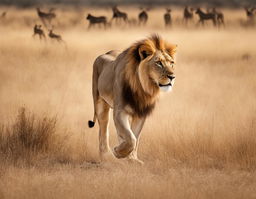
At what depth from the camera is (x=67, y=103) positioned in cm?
1055

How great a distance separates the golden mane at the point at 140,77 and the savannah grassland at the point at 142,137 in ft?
2.01

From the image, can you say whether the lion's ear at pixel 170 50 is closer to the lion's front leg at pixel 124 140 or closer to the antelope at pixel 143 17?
the lion's front leg at pixel 124 140

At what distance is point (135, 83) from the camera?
269 inches

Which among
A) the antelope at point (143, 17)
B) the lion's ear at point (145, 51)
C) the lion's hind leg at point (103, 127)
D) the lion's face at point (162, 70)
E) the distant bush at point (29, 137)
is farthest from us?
the antelope at point (143, 17)

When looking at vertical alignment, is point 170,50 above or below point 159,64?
above

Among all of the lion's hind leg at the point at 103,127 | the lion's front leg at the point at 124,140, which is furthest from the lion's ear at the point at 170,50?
the lion's hind leg at the point at 103,127

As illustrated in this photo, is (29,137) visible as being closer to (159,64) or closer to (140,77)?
(140,77)

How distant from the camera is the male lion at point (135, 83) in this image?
6.51 metres

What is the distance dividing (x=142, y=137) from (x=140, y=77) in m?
1.52

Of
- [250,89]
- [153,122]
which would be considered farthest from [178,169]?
[250,89]

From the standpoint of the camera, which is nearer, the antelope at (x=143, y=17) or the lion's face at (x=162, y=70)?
the lion's face at (x=162, y=70)

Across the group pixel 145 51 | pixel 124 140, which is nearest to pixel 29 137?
pixel 124 140

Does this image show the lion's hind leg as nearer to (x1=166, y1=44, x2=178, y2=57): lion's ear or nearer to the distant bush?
the distant bush

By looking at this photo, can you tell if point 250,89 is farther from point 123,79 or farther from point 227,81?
point 123,79
